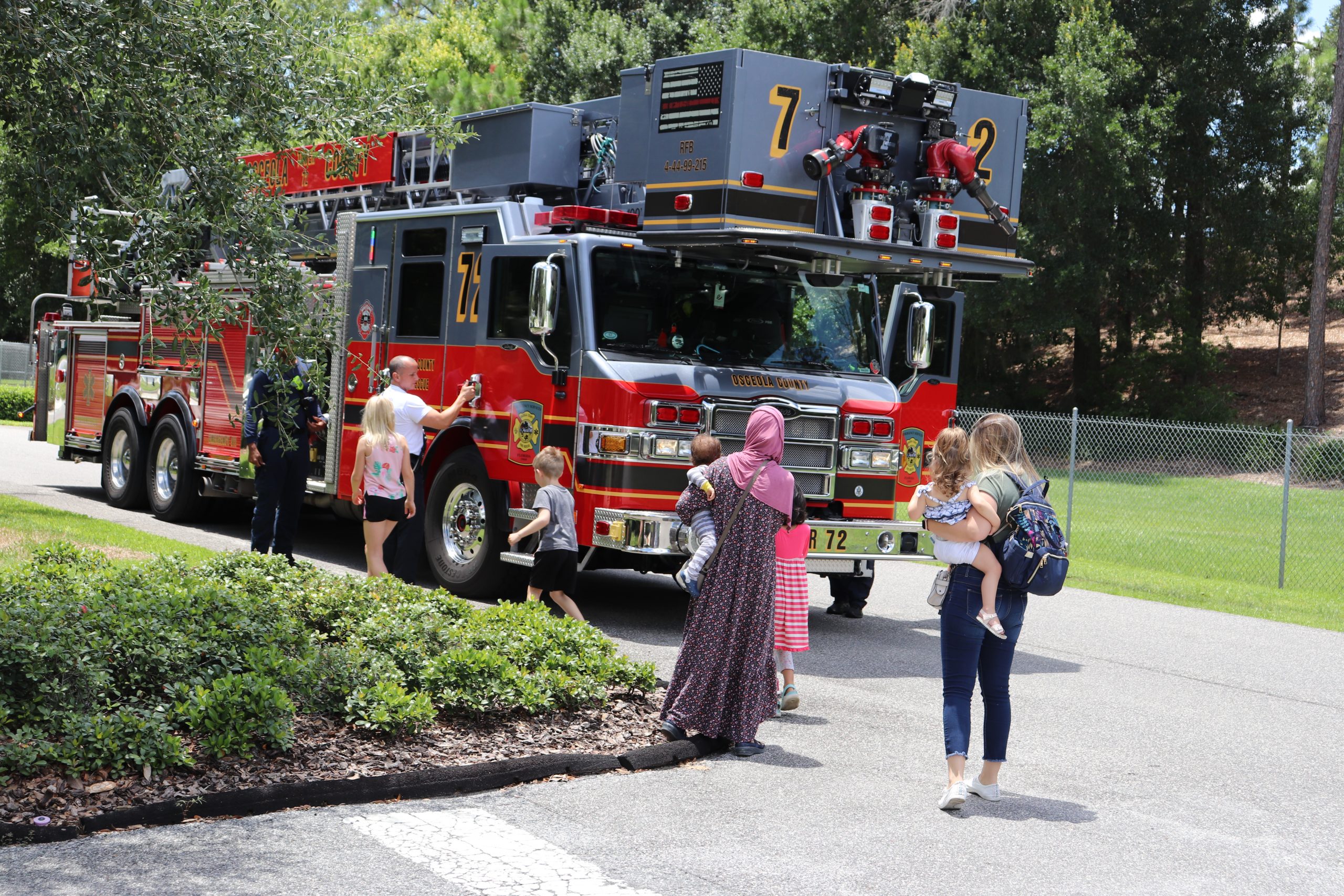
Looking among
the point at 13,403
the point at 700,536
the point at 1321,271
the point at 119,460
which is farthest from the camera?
the point at 13,403

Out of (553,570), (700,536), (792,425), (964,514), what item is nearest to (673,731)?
(700,536)

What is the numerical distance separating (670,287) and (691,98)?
4.49ft

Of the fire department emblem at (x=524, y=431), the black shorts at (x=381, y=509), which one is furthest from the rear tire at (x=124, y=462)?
the fire department emblem at (x=524, y=431)

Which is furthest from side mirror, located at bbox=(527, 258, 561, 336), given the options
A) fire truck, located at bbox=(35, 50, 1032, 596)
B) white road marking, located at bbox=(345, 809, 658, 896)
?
white road marking, located at bbox=(345, 809, 658, 896)

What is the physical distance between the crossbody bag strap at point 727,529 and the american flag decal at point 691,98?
3358 mm

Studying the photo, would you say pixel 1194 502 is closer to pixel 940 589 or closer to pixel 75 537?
pixel 75 537

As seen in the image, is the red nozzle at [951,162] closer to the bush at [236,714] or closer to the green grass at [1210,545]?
the green grass at [1210,545]

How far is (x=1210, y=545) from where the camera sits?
64.2ft

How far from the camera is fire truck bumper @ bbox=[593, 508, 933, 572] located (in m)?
9.73

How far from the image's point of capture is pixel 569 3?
3566 centimetres

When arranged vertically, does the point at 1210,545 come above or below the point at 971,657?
below

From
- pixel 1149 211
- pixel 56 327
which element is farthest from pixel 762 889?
pixel 1149 211

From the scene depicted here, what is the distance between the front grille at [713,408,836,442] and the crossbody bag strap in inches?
110

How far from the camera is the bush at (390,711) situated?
6.26m
